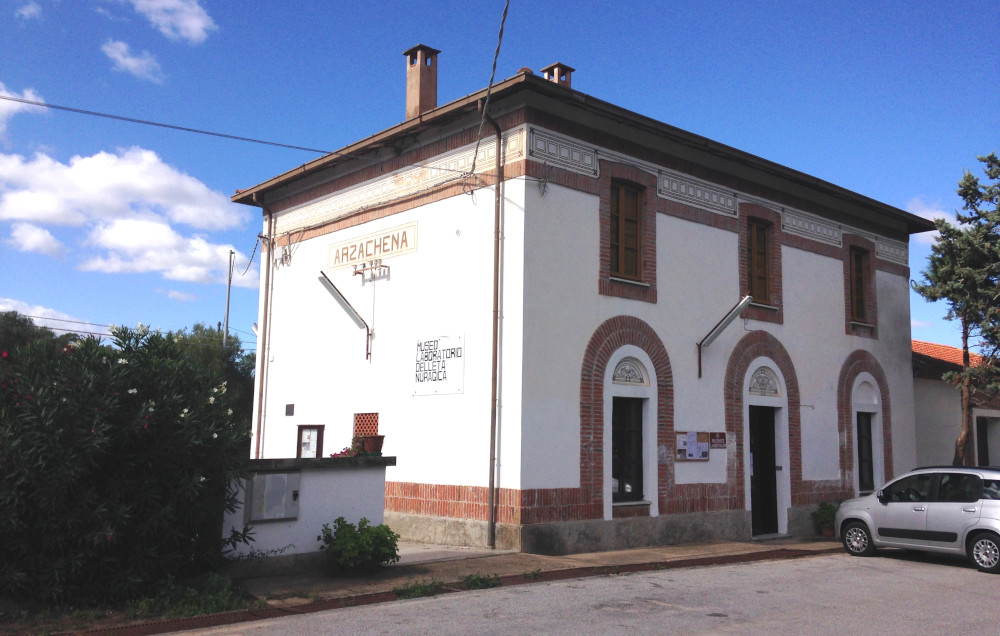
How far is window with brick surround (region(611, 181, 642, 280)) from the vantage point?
1534 centimetres

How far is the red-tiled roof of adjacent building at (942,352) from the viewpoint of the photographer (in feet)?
81.6

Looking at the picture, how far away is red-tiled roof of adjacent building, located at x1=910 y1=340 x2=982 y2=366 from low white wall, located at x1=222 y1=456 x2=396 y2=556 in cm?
1844

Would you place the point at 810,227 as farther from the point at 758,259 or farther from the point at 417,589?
the point at 417,589

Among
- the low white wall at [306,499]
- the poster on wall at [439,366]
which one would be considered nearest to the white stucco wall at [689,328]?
the poster on wall at [439,366]

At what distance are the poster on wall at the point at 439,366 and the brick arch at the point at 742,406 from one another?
5.51m

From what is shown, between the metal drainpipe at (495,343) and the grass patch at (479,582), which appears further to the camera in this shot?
the metal drainpipe at (495,343)

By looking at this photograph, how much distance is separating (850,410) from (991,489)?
23.2ft

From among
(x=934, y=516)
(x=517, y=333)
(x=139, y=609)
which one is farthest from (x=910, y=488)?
(x=139, y=609)

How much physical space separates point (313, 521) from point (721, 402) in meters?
8.73

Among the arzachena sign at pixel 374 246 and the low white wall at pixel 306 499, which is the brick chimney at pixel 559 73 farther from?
the low white wall at pixel 306 499

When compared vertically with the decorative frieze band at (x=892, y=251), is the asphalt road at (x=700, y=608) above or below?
below

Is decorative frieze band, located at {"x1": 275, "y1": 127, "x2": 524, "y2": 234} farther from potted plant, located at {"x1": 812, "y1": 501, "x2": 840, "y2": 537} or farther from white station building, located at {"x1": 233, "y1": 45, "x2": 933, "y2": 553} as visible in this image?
potted plant, located at {"x1": 812, "y1": 501, "x2": 840, "y2": 537}

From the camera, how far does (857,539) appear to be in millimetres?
14852

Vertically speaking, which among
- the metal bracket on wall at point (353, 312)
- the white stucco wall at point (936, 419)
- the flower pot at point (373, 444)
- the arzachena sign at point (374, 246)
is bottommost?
the flower pot at point (373, 444)
